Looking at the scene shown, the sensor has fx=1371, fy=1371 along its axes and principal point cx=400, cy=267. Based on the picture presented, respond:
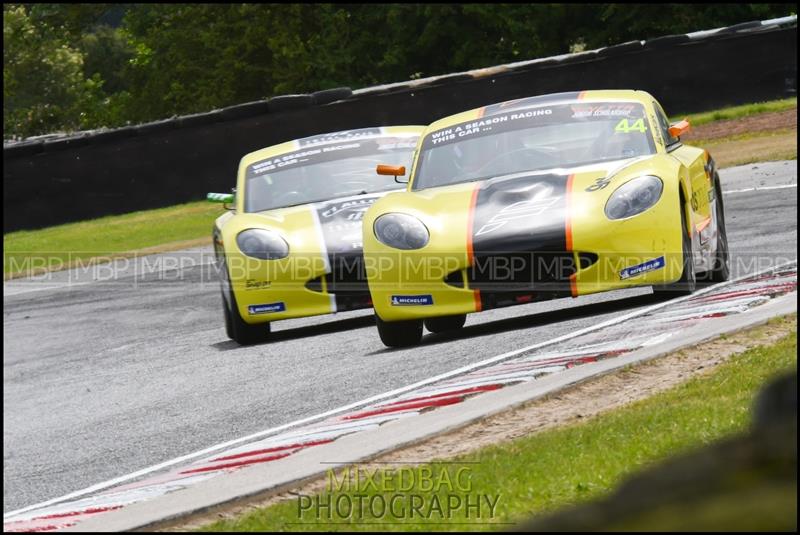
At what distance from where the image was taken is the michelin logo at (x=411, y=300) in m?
7.79

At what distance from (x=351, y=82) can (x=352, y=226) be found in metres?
28.0

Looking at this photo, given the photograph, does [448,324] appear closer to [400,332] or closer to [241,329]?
[400,332]

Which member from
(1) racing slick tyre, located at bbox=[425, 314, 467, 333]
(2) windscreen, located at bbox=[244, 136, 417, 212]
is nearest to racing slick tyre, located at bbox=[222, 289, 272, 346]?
(2) windscreen, located at bbox=[244, 136, 417, 212]

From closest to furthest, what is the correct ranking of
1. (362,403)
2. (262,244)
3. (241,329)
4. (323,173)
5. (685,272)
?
1. (362,403)
2. (685,272)
3. (262,244)
4. (241,329)
5. (323,173)

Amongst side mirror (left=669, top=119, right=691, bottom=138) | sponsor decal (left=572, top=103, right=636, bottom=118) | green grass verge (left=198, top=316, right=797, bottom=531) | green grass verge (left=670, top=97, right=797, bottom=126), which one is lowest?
green grass verge (left=670, top=97, right=797, bottom=126)

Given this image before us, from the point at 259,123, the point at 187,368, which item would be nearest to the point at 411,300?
the point at 187,368

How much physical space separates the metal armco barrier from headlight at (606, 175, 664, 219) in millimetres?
14218

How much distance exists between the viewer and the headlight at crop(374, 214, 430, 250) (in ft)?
25.5

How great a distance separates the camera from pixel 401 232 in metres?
7.83

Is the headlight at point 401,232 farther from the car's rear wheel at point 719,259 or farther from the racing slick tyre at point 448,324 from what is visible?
the car's rear wheel at point 719,259

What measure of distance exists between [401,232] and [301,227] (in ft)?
4.99

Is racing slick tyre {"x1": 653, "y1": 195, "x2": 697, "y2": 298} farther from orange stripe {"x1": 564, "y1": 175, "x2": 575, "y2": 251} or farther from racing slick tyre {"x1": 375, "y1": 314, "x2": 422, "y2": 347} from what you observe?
racing slick tyre {"x1": 375, "y1": 314, "x2": 422, "y2": 347}

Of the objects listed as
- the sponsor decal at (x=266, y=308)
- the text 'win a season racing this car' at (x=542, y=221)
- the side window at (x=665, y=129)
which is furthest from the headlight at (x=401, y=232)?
the side window at (x=665, y=129)

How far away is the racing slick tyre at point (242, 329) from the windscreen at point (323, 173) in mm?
827
